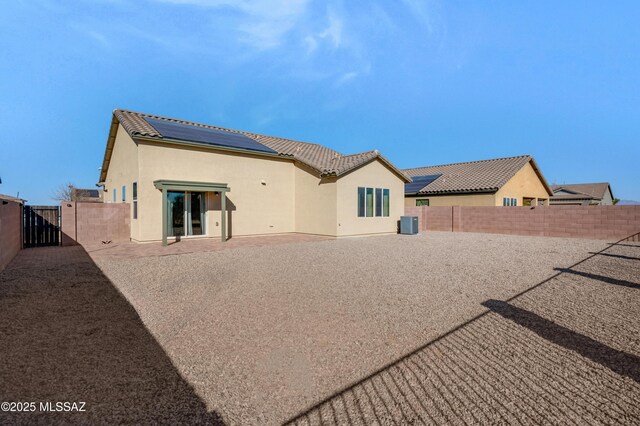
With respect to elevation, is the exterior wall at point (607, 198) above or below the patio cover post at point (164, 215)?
above

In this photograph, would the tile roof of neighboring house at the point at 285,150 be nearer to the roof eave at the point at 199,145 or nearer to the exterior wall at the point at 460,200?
the roof eave at the point at 199,145

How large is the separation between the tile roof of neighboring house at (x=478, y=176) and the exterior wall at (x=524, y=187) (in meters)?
0.43

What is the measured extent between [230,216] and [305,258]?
6.46 metres

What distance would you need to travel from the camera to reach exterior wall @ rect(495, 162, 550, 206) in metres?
21.2

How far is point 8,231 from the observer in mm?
8891

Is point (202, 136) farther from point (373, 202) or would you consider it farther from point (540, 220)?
point (540, 220)

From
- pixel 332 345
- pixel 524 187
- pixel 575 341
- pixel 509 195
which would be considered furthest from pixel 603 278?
pixel 524 187

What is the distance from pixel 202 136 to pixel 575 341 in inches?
581

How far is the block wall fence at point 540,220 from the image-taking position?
14516 mm

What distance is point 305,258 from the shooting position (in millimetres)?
9438

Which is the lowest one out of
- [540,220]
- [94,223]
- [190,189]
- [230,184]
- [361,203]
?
[540,220]

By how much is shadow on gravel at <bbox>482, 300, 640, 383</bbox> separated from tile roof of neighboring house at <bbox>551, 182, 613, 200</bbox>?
138 ft

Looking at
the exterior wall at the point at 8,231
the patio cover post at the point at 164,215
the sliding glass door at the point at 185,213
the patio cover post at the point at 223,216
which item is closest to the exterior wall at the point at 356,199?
the patio cover post at the point at 223,216

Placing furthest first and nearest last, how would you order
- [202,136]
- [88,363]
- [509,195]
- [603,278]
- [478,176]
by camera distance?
1. [478,176]
2. [509,195]
3. [202,136]
4. [603,278]
5. [88,363]
